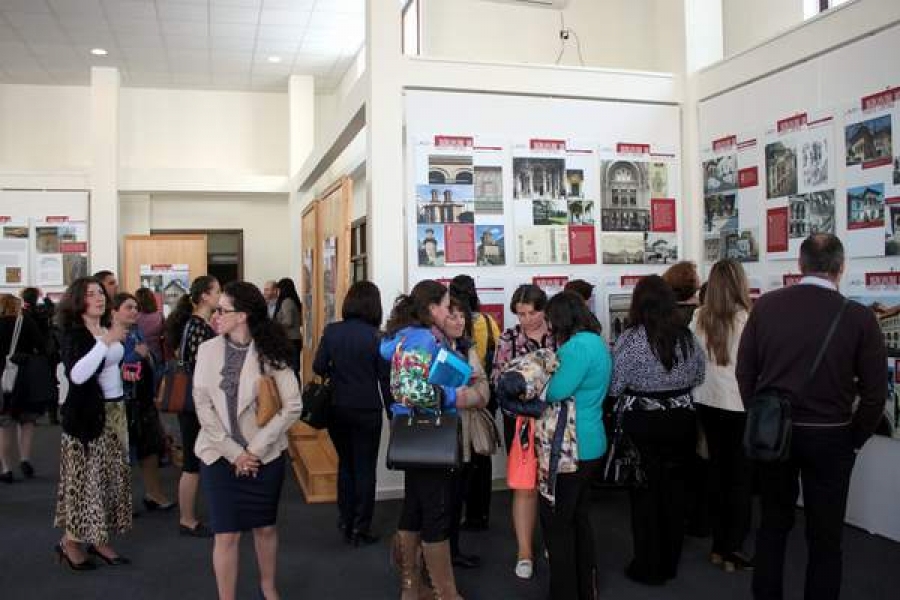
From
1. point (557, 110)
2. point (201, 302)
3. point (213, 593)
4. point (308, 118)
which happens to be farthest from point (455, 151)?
point (308, 118)

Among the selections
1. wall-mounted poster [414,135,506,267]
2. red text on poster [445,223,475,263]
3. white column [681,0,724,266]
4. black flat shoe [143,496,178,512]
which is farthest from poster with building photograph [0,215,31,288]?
white column [681,0,724,266]

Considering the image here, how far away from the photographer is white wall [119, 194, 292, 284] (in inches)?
469

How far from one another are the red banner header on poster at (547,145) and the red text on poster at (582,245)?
58cm

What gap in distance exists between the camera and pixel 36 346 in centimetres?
601

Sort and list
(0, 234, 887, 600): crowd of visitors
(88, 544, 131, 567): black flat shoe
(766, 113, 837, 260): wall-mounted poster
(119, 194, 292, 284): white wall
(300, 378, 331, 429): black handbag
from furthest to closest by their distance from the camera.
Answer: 1. (119, 194, 292, 284): white wall
2. (766, 113, 837, 260): wall-mounted poster
3. (300, 378, 331, 429): black handbag
4. (88, 544, 131, 567): black flat shoe
5. (0, 234, 887, 600): crowd of visitors

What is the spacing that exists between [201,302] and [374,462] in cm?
133

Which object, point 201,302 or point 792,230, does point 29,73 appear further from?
point 792,230

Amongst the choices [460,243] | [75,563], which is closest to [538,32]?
[460,243]

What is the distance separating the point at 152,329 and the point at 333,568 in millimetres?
3139

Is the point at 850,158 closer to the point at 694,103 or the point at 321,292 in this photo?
the point at 694,103

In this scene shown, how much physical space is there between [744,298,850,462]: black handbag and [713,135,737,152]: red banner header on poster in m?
2.89

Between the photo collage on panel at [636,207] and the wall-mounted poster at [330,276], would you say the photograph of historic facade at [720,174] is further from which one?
the wall-mounted poster at [330,276]

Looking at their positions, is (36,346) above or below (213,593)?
above

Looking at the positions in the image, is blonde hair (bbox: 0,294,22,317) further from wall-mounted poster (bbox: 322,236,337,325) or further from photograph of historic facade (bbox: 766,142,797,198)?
photograph of historic facade (bbox: 766,142,797,198)
